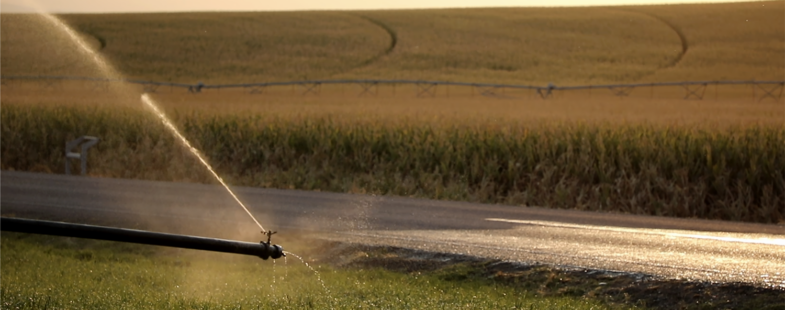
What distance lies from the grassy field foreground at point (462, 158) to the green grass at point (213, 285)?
6916 millimetres

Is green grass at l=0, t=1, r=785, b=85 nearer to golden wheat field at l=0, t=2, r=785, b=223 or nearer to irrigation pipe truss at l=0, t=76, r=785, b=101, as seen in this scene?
golden wheat field at l=0, t=2, r=785, b=223

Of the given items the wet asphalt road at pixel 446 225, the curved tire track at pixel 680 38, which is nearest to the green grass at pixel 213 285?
the wet asphalt road at pixel 446 225

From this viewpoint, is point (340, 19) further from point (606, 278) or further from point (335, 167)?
point (606, 278)

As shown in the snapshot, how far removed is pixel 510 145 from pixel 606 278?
929 cm

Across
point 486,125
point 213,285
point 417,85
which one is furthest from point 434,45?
point 213,285

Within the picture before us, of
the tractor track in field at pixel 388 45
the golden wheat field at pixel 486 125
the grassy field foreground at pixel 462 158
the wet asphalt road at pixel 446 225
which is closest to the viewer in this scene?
the wet asphalt road at pixel 446 225

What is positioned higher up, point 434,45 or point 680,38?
point 434,45

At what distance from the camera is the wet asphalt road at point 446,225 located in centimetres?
873

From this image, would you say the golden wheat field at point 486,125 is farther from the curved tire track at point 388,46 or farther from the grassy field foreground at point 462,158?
the curved tire track at point 388,46

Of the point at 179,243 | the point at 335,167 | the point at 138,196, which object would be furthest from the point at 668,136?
the point at 179,243

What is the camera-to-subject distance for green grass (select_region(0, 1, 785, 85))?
26250 mm

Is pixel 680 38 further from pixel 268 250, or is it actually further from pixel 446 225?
pixel 268 250

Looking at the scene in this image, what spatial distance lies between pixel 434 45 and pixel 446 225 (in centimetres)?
3524

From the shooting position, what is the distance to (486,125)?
18.9m
